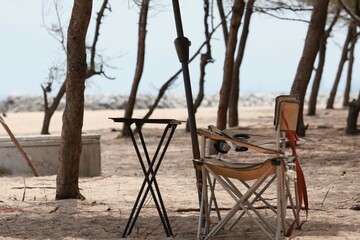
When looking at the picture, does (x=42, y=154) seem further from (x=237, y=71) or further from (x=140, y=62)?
(x=237, y=71)

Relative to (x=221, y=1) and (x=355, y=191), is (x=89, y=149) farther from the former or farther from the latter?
(x=221, y=1)

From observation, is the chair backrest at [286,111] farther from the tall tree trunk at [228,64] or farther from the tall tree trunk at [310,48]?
the tall tree trunk at [310,48]

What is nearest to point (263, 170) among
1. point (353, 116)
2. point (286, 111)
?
point (286, 111)

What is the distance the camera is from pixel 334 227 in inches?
212

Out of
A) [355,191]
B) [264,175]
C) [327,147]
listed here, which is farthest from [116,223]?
[327,147]

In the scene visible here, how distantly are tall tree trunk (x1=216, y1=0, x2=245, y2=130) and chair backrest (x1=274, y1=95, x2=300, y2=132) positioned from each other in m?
6.26

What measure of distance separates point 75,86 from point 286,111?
2.22 metres

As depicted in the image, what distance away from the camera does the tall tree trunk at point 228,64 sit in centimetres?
1111

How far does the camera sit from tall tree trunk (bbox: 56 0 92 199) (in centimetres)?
658

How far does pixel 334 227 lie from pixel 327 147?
21.8ft

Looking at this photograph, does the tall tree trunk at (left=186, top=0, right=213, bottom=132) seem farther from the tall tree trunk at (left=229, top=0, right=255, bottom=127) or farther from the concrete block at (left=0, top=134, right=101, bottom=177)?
the concrete block at (left=0, top=134, right=101, bottom=177)

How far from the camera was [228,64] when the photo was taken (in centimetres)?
1165

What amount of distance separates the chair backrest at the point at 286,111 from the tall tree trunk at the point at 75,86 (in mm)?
2160

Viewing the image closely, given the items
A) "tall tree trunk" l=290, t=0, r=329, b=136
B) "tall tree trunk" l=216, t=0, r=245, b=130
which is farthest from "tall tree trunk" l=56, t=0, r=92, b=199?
"tall tree trunk" l=290, t=0, r=329, b=136
